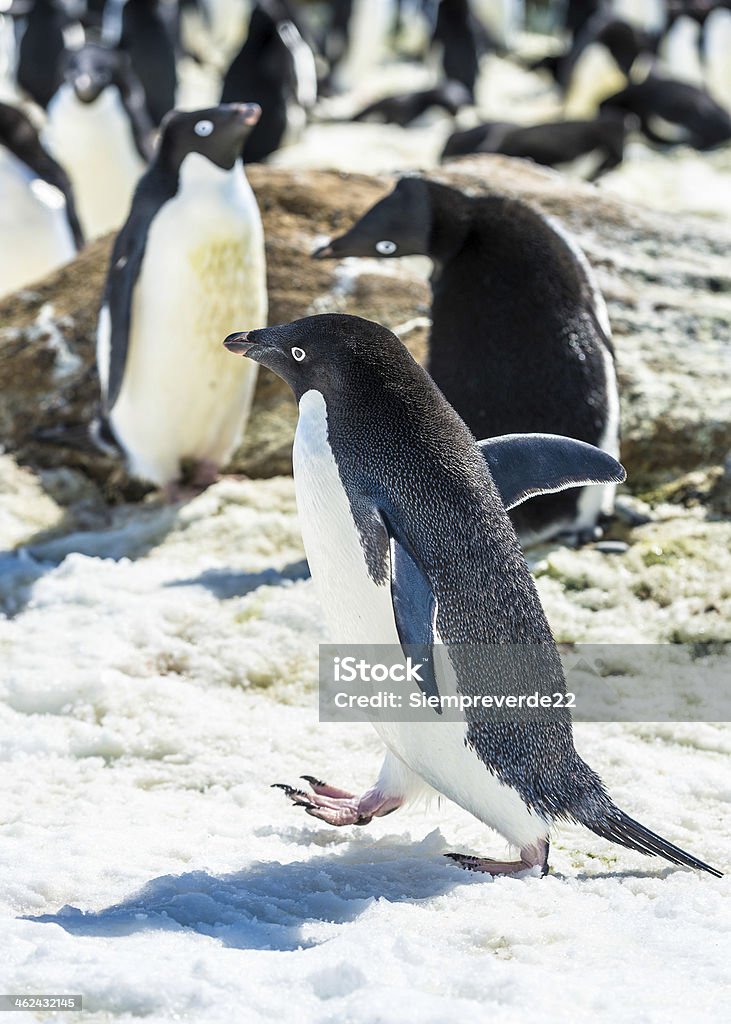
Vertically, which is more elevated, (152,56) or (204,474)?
(152,56)

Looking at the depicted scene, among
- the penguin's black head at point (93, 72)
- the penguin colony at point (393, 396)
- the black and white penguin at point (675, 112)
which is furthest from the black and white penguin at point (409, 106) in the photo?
the penguin colony at point (393, 396)

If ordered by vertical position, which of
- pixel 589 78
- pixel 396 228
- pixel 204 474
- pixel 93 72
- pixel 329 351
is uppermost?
pixel 329 351

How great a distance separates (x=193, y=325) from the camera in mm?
4988

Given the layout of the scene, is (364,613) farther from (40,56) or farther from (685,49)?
(685,49)

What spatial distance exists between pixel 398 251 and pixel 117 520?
4.83ft

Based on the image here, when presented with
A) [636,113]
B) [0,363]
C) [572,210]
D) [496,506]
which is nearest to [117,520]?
[0,363]

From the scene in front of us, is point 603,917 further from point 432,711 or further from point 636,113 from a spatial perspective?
point 636,113

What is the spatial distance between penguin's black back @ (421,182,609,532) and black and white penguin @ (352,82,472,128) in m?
11.5

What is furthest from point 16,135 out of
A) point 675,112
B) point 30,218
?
point 675,112

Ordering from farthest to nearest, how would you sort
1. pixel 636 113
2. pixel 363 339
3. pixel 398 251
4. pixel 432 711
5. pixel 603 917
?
pixel 636 113, pixel 398 251, pixel 363 339, pixel 432 711, pixel 603 917

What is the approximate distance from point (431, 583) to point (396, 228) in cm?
221

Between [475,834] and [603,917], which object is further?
[475,834]

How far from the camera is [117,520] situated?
506cm

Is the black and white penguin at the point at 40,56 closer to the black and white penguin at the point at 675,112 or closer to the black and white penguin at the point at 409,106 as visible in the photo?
the black and white penguin at the point at 409,106
